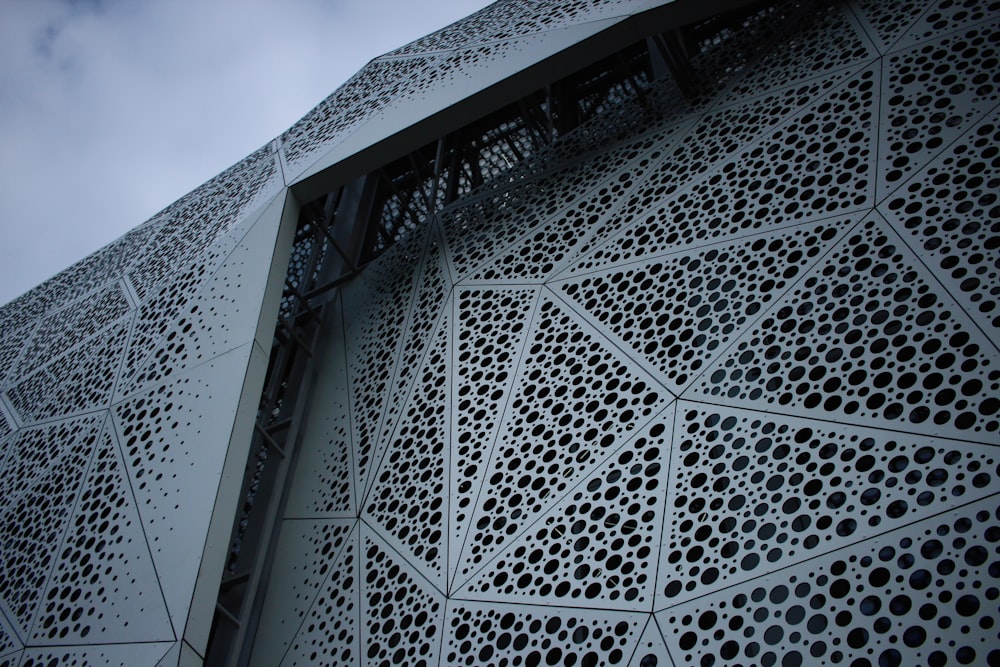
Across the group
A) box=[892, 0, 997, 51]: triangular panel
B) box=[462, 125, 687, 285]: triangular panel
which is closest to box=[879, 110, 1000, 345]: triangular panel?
box=[892, 0, 997, 51]: triangular panel

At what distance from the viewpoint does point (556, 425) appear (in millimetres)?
6949

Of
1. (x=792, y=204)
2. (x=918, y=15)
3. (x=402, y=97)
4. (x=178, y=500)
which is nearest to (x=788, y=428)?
(x=792, y=204)

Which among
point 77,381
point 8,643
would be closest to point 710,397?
point 8,643

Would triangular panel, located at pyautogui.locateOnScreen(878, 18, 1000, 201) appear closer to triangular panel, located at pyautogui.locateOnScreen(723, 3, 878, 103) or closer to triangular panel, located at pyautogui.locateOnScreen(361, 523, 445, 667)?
triangular panel, located at pyautogui.locateOnScreen(723, 3, 878, 103)

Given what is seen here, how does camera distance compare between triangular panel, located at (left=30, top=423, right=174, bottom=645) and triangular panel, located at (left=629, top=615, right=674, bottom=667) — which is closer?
triangular panel, located at (left=629, top=615, right=674, bottom=667)

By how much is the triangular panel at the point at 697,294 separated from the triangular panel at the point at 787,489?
2.54ft

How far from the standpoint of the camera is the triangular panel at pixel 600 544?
5.75 m

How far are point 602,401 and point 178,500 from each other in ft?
12.0

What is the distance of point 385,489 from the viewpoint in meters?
7.57

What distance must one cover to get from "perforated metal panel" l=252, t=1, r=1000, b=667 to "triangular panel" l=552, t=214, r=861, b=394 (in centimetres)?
2

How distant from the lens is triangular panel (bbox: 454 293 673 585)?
21.5 ft

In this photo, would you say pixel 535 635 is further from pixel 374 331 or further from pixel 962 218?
pixel 374 331

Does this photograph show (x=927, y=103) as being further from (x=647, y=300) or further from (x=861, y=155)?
(x=647, y=300)

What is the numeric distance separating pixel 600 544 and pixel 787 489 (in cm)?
137
